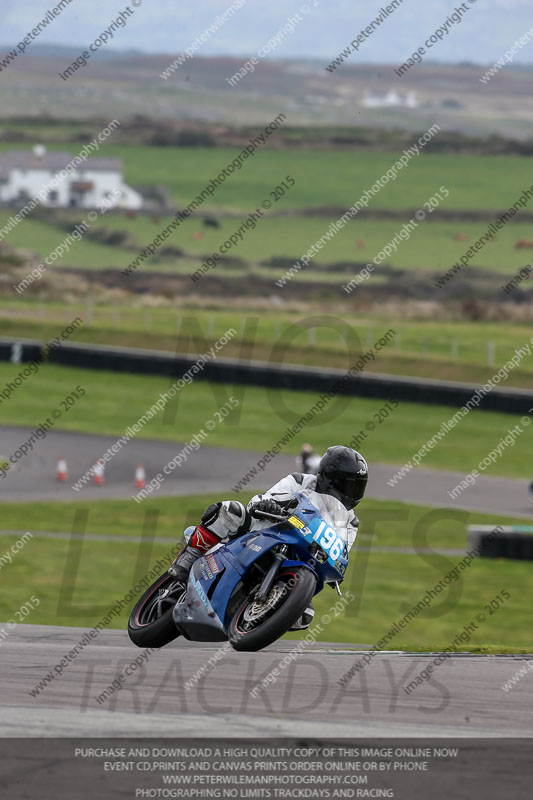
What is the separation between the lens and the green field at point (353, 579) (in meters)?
15.3

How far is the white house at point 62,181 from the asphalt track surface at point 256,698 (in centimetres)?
7773

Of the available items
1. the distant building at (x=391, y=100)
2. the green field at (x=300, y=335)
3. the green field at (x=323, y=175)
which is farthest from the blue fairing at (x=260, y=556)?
the distant building at (x=391, y=100)

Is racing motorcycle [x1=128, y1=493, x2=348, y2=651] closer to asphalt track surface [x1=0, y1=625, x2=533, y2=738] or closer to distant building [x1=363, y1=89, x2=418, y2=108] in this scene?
asphalt track surface [x1=0, y1=625, x2=533, y2=738]

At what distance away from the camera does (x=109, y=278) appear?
6138cm

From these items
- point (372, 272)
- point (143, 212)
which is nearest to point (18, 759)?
point (372, 272)

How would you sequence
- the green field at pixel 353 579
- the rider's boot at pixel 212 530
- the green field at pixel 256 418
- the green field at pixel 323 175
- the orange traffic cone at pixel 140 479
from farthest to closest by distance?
the green field at pixel 323 175 → the green field at pixel 256 418 → the orange traffic cone at pixel 140 479 → the green field at pixel 353 579 → the rider's boot at pixel 212 530

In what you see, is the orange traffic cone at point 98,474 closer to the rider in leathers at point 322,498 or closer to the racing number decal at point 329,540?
the rider in leathers at point 322,498

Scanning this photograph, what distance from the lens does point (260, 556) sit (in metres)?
8.05

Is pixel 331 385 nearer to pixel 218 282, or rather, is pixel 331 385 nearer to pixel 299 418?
pixel 299 418

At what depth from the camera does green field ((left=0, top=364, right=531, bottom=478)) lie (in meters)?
29.6

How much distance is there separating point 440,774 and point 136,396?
27.9 metres

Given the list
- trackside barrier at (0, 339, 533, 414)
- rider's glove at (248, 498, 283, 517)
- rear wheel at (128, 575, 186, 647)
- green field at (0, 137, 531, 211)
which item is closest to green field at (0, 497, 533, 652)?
rear wheel at (128, 575, 186, 647)

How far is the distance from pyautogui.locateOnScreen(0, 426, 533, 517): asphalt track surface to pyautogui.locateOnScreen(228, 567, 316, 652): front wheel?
15681 millimetres

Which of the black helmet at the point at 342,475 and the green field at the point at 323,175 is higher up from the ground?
the black helmet at the point at 342,475
